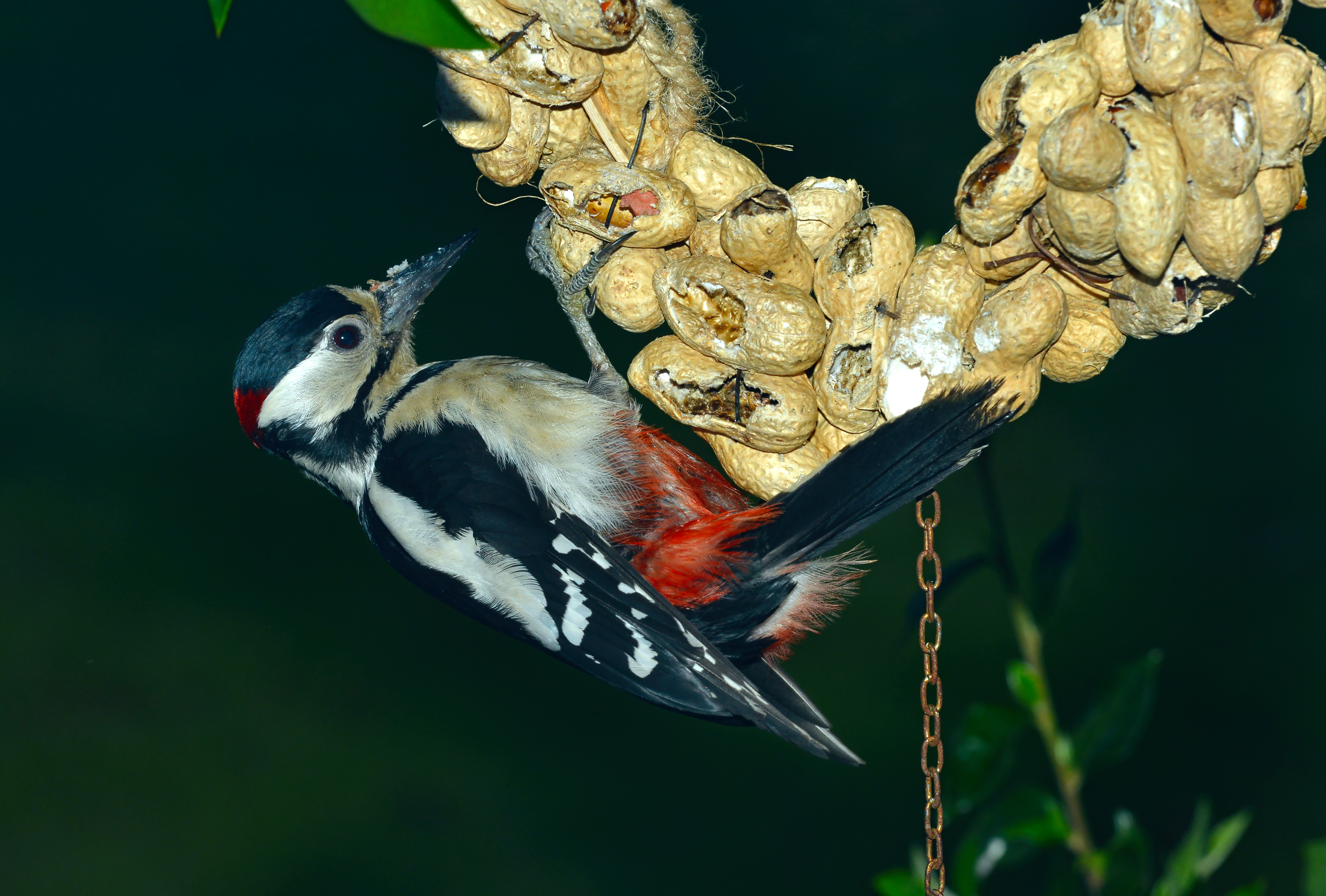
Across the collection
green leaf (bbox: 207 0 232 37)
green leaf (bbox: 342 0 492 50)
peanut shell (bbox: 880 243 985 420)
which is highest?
green leaf (bbox: 207 0 232 37)

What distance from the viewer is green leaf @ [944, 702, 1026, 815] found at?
4.96 feet

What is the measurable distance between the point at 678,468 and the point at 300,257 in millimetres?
1955

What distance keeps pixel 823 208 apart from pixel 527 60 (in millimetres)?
361

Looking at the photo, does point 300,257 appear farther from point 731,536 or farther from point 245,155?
point 731,536

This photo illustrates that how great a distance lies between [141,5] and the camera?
11.3 ft

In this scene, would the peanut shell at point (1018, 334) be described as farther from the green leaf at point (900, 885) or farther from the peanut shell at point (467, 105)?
the green leaf at point (900, 885)

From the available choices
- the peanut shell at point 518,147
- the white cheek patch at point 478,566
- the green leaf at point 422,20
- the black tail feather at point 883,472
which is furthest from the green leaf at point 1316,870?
the green leaf at point 422,20

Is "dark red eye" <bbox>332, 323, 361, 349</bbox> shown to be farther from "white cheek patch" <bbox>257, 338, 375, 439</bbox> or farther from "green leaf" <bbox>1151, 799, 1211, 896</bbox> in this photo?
"green leaf" <bbox>1151, 799, 1211, 896</bbox>

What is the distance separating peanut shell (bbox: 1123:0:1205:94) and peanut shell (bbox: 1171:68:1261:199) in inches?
0.8

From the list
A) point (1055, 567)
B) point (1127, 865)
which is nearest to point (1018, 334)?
point (1055, 567)

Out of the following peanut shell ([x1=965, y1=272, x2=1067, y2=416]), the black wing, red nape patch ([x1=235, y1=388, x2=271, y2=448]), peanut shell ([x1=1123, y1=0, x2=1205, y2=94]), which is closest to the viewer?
peanut shell ([x1=1123, y1=0, x2=1205, y2=94])

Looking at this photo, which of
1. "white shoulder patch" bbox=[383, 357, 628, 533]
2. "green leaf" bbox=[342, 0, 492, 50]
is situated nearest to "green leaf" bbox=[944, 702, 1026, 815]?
"white shoulder patch" bbox=[383, 357, 628, 533]

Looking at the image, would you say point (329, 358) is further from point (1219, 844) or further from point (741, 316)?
point (1219, 844)

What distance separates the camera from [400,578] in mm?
3168
